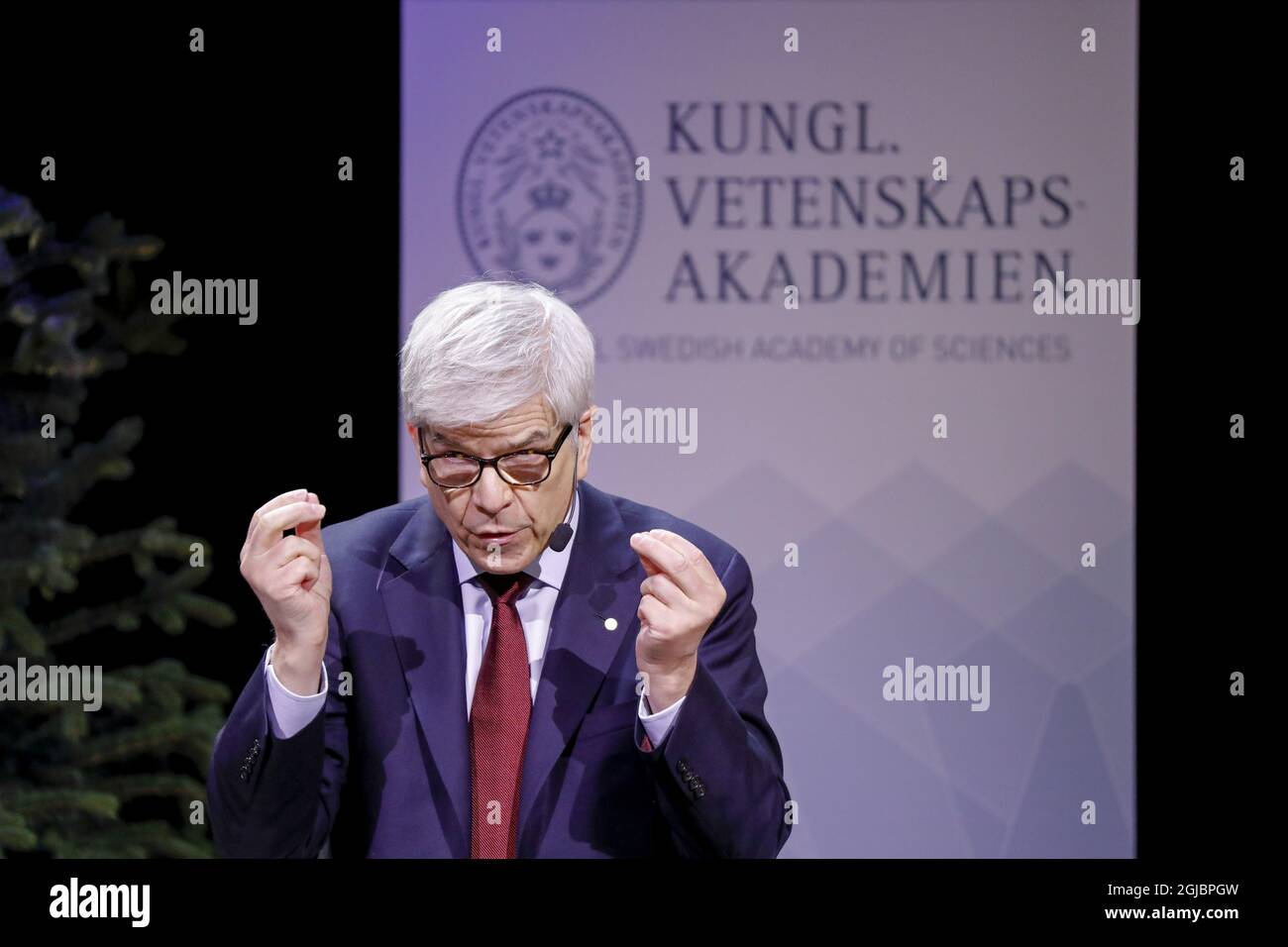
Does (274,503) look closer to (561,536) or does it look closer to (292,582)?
(292,582)

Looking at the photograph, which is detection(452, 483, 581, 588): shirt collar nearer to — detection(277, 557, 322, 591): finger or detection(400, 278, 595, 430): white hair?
detection(400, 278, 595, 430): white hair

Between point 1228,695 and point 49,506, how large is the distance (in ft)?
10.7

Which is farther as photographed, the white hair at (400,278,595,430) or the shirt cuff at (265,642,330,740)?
the white hair at (400,278,595,430)

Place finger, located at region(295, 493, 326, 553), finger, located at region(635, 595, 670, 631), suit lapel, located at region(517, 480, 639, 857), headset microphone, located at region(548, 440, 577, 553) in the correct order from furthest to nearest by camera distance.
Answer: headset microphone, located at region(548, 440, 577, 553)
suit lapel, located at region(517, 480, 639, 857)
finger, located at region(295, 493, 326, 553)
finger, located at region(635, 595, 670, 631)

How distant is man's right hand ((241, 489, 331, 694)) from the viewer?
Answer: 2.43 m

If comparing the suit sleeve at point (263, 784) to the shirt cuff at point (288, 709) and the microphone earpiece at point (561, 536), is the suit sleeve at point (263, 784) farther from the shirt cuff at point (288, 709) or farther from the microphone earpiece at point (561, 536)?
the microphone earpiece at point (561, 536)

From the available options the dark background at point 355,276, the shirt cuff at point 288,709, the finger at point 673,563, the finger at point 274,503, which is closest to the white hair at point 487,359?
the finger at point 274,503

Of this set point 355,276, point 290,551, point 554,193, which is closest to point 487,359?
point 290,551

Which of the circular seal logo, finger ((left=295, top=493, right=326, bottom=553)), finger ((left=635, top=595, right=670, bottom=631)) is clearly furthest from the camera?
the circular seal logo

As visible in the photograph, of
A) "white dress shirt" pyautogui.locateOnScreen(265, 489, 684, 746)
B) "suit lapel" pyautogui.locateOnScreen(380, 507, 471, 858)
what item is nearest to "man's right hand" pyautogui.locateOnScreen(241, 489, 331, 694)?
"suit lapel" pyautogui.locateOnScreen(380, 507, 471, 858)

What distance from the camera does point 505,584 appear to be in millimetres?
2766

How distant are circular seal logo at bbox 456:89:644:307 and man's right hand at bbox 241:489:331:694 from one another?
1614mm

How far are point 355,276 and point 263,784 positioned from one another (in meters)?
2.02
